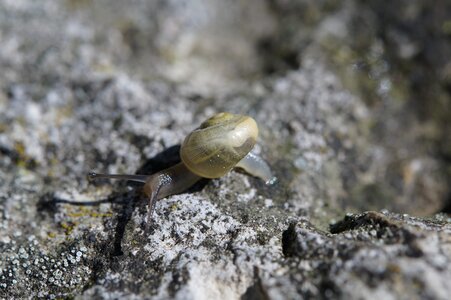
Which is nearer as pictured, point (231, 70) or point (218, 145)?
point (218, 145)

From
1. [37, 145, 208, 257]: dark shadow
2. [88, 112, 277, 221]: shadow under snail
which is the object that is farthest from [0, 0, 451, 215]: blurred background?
[88, 112, 277, 221]: shadow under snail

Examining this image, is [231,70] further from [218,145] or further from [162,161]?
[218,145]

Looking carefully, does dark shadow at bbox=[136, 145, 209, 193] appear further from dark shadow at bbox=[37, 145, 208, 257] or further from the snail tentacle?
the snail tentacle

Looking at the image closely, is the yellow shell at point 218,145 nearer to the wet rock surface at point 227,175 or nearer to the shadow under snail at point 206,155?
the shadow under snail at point 206,155

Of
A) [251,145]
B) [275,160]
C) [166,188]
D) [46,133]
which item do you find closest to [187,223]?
[166,188]

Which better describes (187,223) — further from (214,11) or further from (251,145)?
(214,11)

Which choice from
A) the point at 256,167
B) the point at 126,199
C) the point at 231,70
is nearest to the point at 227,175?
the point at 256,167
